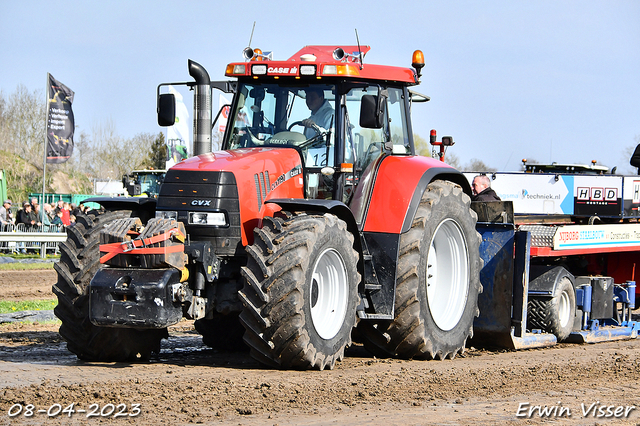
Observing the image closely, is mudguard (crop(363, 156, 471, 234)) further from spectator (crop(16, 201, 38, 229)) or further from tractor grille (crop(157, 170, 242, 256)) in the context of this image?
spectator (crop(16, 201, 38, 229))

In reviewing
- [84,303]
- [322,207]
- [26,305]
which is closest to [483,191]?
[322,207]

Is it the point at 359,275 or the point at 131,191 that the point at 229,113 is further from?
the point at 131,191

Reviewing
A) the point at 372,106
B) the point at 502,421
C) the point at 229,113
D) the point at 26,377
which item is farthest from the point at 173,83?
the point at 502,421

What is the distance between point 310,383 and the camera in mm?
5859

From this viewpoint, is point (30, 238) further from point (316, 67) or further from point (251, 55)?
point (316, 67)

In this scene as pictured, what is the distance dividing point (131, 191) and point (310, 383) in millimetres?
14862

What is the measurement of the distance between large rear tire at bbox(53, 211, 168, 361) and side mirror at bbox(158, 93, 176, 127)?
112 cm

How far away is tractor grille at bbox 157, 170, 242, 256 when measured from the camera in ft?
21.6

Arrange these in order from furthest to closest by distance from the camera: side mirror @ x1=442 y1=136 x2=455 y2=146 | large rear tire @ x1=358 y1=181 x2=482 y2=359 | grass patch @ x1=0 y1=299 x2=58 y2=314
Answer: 1. grass patch @ x1=0 y1=299 x2=58 y2=314
2. side mirror @ x1=442 y1=136 x2=455 y2=146
3. large rear tire @ x1=358 y1=181 x2=482 y2=359

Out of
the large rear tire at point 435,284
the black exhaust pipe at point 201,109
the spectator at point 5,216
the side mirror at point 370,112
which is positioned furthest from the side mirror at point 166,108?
the spectator at point 5,216

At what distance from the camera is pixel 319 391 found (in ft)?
18.5

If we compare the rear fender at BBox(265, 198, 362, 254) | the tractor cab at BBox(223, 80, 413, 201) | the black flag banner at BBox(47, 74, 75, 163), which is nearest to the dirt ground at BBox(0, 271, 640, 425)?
the rear fender at BBox(265, 198, 362, 254)

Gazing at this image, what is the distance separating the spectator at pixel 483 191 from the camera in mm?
10445

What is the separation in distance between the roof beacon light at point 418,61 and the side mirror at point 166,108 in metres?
2.61
